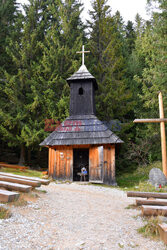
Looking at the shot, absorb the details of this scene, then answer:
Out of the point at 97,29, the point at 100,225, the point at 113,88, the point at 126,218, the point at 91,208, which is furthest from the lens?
the point at 97,29

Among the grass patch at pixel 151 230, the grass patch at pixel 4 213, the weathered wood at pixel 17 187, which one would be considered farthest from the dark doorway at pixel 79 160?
the grass patch at pixel 151 230

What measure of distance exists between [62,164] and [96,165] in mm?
2257

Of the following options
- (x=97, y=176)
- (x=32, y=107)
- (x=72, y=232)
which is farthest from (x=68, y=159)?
(x=72, y=232)

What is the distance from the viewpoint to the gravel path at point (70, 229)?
3.20 meters

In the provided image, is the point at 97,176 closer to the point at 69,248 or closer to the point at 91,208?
the point at 91,208

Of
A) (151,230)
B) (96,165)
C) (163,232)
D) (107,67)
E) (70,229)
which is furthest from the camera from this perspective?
(107,67)

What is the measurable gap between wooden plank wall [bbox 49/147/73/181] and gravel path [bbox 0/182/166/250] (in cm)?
753

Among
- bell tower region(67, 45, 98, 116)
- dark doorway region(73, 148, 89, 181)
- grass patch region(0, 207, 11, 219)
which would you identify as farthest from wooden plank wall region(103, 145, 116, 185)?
grass patch region(0, 207, 11, 219)

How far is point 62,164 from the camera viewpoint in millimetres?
13156

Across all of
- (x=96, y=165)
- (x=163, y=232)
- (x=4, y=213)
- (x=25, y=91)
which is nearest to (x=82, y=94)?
(x=96, y=165)

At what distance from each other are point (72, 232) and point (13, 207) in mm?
1789

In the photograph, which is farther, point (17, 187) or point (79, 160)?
point (79, 160)

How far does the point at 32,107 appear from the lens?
1812 centimetres

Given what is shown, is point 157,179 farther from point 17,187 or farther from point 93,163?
point 17,187
